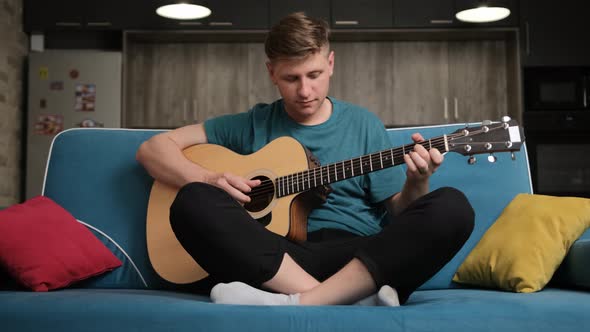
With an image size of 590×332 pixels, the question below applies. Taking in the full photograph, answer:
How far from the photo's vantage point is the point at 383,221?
6.10 feet

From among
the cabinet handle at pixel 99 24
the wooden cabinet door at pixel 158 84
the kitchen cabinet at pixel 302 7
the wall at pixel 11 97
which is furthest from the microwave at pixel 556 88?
the wall at pixel 11 97

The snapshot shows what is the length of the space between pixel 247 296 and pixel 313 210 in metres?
0.45

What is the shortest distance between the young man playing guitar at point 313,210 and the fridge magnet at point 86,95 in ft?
10.6

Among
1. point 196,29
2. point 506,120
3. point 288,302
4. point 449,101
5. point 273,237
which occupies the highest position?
point 196,29

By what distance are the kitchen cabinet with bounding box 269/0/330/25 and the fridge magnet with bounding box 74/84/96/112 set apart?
151cm

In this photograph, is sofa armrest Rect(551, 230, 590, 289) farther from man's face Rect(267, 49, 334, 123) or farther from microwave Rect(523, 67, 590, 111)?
microwave Rect(523, 67, 590, 111)

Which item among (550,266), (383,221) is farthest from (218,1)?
(550,266)

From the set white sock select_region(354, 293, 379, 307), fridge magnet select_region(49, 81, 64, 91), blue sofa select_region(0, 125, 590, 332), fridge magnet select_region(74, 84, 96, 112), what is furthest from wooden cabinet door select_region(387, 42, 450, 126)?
white sock select_region(354, 293, 379, 307)

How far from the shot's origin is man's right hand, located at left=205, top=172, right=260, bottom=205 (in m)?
1.66

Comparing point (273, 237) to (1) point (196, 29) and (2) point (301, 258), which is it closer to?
(2) point (301, 258)

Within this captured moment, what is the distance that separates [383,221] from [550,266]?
0.47m

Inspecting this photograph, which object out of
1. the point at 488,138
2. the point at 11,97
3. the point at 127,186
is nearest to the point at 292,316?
the point at 488,138

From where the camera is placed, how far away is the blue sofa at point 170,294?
1256mm

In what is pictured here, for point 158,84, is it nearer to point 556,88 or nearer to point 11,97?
point 11,97
